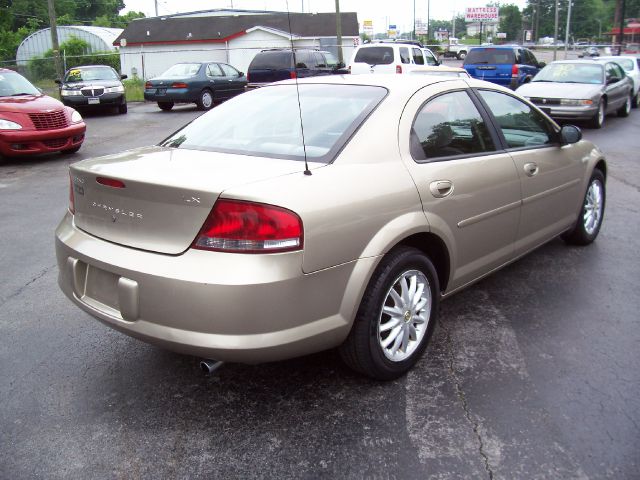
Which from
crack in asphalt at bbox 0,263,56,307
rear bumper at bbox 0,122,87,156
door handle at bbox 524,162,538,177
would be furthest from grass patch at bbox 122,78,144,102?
door handle at bbox 524,162,538,177

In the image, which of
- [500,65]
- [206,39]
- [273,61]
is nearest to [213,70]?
[273,61]

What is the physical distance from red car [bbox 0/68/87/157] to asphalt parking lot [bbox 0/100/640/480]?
21.7ft

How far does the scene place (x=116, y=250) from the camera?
9.75ft

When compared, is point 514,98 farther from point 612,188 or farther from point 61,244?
point 612,188

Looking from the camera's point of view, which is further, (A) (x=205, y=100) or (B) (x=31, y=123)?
(A) (x=205, y=100)

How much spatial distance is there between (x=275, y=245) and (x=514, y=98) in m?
2.72

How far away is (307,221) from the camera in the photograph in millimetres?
2723

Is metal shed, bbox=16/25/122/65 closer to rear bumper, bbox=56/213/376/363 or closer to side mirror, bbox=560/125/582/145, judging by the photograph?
side mirror, bbox=560/125/582/145

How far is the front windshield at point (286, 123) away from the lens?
3.32m

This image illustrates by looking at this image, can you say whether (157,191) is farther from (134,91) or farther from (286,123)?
(134,91)

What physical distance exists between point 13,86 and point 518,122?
392 inches

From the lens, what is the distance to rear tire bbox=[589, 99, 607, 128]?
1461cm

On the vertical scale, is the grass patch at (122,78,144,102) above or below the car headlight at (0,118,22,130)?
below

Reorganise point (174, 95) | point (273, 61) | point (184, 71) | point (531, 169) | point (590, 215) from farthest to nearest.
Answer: point (273, 61) < point (184, 71) < point (174, 95) < point (590, 215) < point (531, 169)
